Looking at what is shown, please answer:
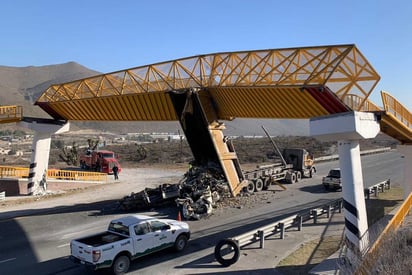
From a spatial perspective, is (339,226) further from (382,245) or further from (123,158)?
(123,158)

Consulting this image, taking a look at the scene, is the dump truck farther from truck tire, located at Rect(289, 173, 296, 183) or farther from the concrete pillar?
the concrete pillar

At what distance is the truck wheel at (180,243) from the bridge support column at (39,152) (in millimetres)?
18596

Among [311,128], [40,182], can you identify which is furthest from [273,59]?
[40,182]

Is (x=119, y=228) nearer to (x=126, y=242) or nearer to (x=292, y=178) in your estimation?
(x=126, y=242)

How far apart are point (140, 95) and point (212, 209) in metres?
8.99

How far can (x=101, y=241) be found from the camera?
13.0m

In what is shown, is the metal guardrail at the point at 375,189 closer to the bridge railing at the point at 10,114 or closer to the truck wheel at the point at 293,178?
the truck wheel at the point at 293,178

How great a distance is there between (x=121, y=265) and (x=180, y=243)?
3.18 m

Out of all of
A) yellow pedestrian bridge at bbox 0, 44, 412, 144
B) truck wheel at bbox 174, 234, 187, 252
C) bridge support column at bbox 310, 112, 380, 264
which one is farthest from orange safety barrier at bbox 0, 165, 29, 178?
bridge support column at bbox 310, 112, 380, 264

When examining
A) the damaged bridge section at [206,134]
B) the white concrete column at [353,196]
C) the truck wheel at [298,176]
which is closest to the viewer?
the white concrete column at [353,196]

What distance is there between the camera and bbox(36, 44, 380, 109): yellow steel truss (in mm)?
14727

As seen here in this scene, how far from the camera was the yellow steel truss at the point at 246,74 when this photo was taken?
1473 centimetres

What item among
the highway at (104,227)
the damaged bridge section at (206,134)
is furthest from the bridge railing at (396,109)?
the damaged bridge section at (206,134)

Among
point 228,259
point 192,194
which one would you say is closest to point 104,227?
point 192,194
